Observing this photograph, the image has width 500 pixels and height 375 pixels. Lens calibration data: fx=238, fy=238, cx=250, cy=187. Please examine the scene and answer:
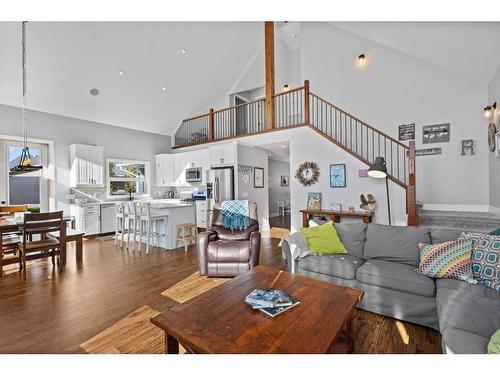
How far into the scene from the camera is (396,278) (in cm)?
217

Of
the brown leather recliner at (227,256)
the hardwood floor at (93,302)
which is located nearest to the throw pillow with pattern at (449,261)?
the hardwood floor at (93,302)

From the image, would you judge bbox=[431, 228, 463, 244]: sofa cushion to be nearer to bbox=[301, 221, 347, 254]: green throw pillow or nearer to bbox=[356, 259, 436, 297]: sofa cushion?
bbox=[356, 259, 436, 297]: sofa cushion

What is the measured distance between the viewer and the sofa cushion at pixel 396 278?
2.04m

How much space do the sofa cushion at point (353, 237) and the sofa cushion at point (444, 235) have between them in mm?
664

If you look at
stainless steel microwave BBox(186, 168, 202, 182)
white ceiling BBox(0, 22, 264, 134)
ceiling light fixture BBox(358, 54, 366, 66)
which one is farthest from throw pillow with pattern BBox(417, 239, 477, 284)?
white ceiling BBox(0, 22, 264, 134)

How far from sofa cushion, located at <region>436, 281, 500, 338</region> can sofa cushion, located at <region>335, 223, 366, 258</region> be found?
0.93 metres

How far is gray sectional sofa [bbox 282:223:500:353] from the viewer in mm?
1433

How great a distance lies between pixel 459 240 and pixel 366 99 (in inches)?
183

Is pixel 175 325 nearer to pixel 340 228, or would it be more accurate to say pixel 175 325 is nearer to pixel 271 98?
pixel 340 228

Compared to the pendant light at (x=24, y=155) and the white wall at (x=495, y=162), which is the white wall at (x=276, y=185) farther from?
the pendant light at (x=24, y=155)

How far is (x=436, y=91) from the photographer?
5070 millimetres

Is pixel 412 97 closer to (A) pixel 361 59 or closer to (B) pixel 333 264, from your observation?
(A) pixel 361 59
